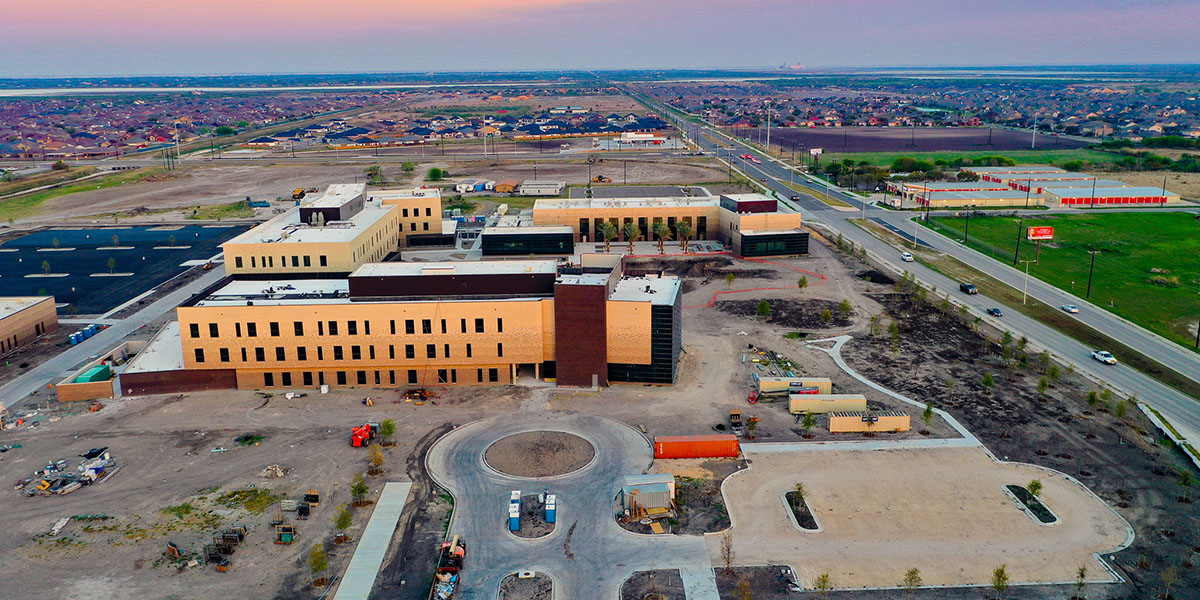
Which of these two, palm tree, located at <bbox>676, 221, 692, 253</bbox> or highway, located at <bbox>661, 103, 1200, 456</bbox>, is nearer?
highway, located at <bbox>661, 103, 1200, 456</bbox>

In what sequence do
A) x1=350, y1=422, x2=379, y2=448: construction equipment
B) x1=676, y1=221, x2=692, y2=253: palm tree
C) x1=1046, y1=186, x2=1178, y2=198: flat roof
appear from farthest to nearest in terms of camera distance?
1. x1=1046, y1=186, x2=1178, y2=198: flat roof
2. x1=676, y1=221, x2=692, y2=253: palm tree
3. x1=350, y1=422, x2=379, y2=448: construction equipment

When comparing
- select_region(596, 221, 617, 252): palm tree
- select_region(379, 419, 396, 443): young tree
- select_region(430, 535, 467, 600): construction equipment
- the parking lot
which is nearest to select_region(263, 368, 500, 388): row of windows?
select_region(379, 419, 396, 443): young tree

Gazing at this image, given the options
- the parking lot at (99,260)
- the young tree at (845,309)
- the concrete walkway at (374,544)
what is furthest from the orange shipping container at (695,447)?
the parking lot at (99,260)

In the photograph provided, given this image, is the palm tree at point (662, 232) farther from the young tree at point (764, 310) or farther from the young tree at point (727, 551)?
the young tree at point (727, 551)

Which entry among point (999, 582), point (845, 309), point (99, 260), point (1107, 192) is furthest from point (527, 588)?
point (1107, 192)

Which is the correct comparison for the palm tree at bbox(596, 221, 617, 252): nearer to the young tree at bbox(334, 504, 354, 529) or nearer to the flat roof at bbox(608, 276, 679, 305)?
the flat roof at bbox(608, 276, 679, 305)

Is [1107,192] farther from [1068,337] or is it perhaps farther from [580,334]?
[580,334]
